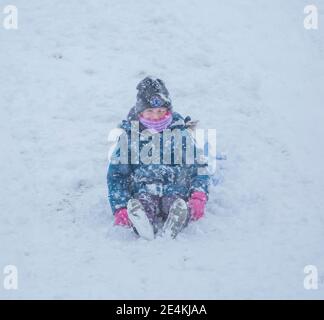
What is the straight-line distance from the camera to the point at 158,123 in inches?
209

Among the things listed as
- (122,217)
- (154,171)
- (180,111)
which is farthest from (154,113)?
(180,111)

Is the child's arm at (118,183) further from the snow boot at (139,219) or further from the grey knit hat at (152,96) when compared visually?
the grey knit hat at (152,96)

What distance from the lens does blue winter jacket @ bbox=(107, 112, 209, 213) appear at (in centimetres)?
531

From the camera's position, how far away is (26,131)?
6727 mm

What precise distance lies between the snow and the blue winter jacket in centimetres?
38

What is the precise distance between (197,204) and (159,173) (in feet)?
1.70

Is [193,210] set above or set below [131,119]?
below

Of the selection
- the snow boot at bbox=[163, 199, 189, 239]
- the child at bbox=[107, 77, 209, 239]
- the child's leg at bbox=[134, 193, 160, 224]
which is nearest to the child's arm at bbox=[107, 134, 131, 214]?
the child at bbox=[107, 77, 209, 239]

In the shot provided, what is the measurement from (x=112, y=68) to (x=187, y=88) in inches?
47.5

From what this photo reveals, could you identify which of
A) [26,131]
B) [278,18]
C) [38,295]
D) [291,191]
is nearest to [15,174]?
[26,131]

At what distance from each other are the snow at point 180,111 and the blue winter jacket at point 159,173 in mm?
383

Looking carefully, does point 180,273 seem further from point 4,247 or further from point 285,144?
point 285,144
